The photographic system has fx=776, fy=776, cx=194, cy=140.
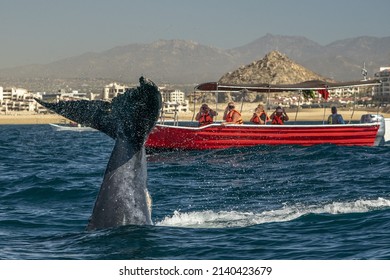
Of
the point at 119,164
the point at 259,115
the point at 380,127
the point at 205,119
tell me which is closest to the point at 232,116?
the point at 205,119

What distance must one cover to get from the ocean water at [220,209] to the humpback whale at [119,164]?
0.90 ft

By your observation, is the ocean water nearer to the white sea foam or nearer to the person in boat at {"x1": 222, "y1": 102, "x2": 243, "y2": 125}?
the white sea foam

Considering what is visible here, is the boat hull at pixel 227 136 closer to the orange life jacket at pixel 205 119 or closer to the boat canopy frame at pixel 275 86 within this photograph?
the orange life jacket at pixel 205 119

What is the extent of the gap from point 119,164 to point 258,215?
3.87 m

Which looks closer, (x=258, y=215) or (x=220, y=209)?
(x=258, y=215)

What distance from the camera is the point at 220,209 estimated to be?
14992 mm

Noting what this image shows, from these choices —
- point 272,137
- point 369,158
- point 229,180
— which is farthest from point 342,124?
point 229,180

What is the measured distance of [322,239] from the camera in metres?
10.9

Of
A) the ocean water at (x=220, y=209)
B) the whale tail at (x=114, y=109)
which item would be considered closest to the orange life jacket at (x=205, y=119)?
the ocean water at (x=220, y=209)

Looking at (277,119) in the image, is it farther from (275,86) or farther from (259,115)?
(275,86)

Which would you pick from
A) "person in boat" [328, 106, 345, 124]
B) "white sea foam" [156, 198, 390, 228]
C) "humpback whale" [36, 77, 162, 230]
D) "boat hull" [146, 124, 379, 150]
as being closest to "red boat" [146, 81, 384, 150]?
"boat hull" [146, 124, 379, 150]

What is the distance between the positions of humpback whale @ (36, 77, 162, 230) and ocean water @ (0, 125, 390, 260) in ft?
0.90

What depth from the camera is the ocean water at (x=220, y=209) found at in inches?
388

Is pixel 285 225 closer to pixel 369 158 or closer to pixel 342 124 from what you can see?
pixel 369 158
